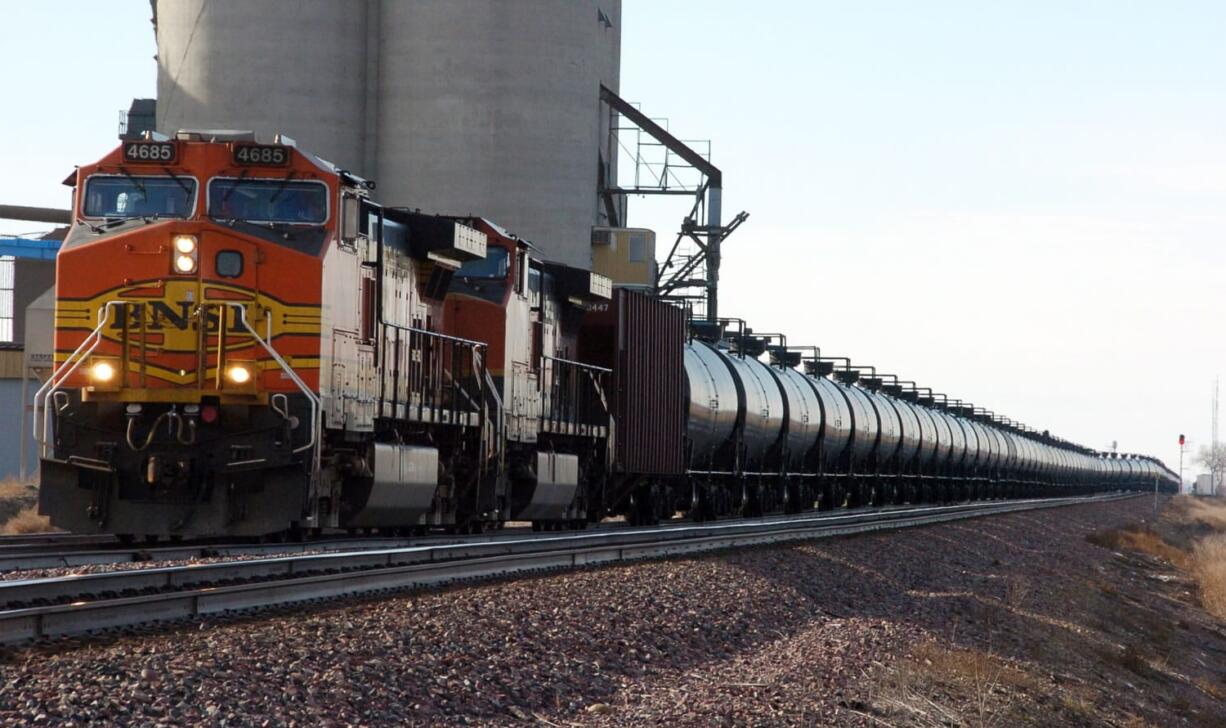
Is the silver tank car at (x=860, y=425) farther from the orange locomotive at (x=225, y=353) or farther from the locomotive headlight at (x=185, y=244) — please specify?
the locomotive headlight at (x=185, y=244)

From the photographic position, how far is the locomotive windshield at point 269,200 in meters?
15.0

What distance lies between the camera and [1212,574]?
32812mm

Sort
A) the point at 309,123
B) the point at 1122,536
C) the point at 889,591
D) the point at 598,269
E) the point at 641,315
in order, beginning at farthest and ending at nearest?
the point at 598,269 → the point at 309,123 → the point at 1122,536 → the point at 641,315 → the point at 889,591

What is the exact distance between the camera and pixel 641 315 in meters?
25.2

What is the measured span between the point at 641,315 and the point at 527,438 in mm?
5483

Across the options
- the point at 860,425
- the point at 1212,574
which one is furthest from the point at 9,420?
the point at 1212,574

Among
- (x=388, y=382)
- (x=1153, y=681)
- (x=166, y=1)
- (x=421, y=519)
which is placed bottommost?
(x=1153, y=681)

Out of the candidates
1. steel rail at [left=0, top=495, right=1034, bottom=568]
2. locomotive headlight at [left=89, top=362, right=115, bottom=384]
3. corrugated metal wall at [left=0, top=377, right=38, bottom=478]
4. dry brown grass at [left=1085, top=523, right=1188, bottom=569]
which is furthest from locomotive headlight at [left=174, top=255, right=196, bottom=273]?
corrugated metal wall at [left=0, top=377, right=38, bottom=478]

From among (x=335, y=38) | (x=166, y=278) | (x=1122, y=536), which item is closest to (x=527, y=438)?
(x=166, y=278)

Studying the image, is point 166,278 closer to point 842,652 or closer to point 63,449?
point 63,449

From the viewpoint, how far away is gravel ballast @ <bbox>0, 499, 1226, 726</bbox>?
22.9 ft

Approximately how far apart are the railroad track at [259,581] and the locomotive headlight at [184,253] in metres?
3.43

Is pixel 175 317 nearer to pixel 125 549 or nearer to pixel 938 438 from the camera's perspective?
pixel 125 549

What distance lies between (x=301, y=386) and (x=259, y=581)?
361 centimetres
